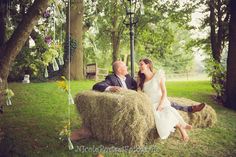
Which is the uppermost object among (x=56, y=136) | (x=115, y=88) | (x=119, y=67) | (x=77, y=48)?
(x=77, y=48)

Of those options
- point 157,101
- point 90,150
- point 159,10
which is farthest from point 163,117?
point 159,10

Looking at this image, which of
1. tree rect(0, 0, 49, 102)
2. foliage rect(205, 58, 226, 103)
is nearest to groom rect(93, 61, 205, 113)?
tree rect(0, 0, 49, 102)

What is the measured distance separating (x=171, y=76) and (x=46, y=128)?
133 ft

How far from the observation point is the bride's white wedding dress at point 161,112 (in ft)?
21.1

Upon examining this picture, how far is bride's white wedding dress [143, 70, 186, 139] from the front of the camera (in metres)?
6.43

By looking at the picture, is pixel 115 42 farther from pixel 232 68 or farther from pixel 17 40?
pixel 17 40

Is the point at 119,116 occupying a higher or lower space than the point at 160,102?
lower

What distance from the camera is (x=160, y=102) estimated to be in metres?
6.97

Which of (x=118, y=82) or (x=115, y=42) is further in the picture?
(x=115, y=42)

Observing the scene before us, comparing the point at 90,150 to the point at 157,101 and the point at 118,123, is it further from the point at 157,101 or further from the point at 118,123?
the point at 157,101

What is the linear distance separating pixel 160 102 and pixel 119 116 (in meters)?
1.26

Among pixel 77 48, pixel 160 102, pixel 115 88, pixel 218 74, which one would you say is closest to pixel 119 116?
pixel 115 88

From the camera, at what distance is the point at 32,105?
409 inches

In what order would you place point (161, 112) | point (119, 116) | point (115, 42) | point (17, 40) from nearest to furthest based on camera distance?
1. point (17, 40)
2. point (119, 116)
3. point (161, 112)
4. point (115, 42)
